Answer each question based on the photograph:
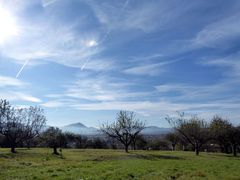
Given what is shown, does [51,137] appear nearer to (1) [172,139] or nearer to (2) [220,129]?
(2) [220,129]

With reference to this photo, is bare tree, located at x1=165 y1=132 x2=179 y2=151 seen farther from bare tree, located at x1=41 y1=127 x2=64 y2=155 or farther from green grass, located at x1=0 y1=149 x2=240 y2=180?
green grass, located at x1=0 y1=149 x2=240 y2=180

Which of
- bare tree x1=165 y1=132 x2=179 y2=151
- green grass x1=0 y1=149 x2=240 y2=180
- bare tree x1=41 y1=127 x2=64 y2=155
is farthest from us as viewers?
bare tree x1=165 y1=132 x2=179 y2=151

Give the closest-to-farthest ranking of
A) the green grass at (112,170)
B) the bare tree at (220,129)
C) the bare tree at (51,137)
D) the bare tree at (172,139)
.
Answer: the green grass at (112,170) < the bare tree at (51,137) < the bare tree at (220,129) < the bare tree at (172,139)

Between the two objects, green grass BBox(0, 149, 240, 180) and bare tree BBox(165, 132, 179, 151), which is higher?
bare tree BBox(165, 132, 179, 151)

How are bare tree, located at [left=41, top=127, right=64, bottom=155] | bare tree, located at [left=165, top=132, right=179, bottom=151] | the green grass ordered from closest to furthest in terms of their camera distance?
the green grass < bare tree, located at [left=41, top=127, right=64, bottom=155] < bare tree, located at [left=165, top=132, right=179, bottom=151]

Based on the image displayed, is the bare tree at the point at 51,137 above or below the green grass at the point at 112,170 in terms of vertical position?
above

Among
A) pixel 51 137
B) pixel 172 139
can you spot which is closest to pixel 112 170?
pixel 51 137

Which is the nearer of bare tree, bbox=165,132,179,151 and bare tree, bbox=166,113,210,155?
bare tree, bbox=166,113,210,155

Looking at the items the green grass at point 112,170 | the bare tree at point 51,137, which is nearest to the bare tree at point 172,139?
the bare tree at point 51,137

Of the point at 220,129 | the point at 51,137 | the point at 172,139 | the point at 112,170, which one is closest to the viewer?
the point at 112,170

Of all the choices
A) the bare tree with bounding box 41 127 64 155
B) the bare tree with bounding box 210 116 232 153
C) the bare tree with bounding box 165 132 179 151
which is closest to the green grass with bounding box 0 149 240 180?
the bare tree with bounding box 41 127 64 155

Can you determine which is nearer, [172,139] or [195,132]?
[195,132]

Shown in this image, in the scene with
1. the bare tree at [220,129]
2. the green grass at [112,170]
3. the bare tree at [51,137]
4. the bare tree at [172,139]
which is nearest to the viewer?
the green grass at [112,170]

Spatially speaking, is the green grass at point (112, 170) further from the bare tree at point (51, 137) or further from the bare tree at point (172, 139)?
the bare tree at point (172, 139)
